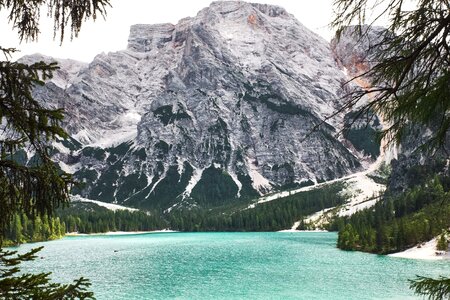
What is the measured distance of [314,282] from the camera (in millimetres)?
55438

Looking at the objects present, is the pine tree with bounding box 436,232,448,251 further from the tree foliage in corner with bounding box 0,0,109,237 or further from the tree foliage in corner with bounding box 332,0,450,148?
the tree foliage in corner with bounding box 0,0,109,237

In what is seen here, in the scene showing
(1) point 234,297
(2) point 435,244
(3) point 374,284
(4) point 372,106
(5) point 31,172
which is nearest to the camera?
(5) point 31,172

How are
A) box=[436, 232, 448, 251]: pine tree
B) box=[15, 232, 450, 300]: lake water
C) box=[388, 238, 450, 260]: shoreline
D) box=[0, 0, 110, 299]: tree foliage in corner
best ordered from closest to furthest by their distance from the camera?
1. box=[0, 0, 110, 299]: tree foliage in corner
2. box=[15, 232, 450, 300]: lake water
3. box=[388, 238, 450, 260]: shoreline
4. box=[436, 232, 448, 251]: pine tree

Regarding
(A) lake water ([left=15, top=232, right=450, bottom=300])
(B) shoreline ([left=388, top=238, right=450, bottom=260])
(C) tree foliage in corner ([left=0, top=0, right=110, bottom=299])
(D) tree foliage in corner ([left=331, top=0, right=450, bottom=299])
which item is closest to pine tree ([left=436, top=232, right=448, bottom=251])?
(B) shoreline ([left=388, top=238, right=450, bottom=260])

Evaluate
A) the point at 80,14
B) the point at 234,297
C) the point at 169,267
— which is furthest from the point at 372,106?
the point at 169,267

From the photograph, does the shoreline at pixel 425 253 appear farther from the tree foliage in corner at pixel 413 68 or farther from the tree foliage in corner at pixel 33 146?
the tree foliage in corner at pixel 33 146

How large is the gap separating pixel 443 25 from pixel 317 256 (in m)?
85.2

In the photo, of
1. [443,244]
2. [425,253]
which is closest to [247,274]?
[425,253]

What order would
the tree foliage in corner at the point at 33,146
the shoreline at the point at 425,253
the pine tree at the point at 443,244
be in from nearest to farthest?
the tree foliage in corner at the point at 33,146 < the shoreline at the point at 425,253 < the pine tree at the point at 443,244

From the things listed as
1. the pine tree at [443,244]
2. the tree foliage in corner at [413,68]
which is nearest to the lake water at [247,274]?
the pine tree at [443,244]

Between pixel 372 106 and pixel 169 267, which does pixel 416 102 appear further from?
pixel 169 267

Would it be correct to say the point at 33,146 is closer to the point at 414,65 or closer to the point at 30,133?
the point at 30,133

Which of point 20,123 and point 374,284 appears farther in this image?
point 374,284

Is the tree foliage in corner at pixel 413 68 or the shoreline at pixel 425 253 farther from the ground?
A: the tree foliage in corner at pixel 413 68
